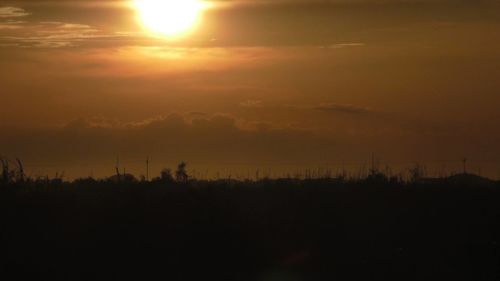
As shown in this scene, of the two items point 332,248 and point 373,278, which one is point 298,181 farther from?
point 373,278

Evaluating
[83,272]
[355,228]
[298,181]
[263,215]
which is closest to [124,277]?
[83,272]

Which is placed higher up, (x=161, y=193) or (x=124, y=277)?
(x=161, y=193)

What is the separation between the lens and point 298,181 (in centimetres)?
3025

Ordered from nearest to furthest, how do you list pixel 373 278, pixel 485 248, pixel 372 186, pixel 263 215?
pixel 373 278, pixel 485 248, pixel 263 215, pixel 372 186

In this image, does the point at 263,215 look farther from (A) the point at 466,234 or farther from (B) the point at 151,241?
(A) the point at 466,234

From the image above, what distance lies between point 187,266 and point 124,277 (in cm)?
166

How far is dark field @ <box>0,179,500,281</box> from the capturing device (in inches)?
936

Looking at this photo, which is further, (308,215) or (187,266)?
(308,215)

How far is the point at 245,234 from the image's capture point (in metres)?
25.3

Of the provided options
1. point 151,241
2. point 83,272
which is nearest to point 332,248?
point 151,241

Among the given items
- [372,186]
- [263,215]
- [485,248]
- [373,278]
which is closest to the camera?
[373,278]

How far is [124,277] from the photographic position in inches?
921

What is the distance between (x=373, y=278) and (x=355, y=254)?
4.81ft

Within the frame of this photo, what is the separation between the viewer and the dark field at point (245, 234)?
23.8m
